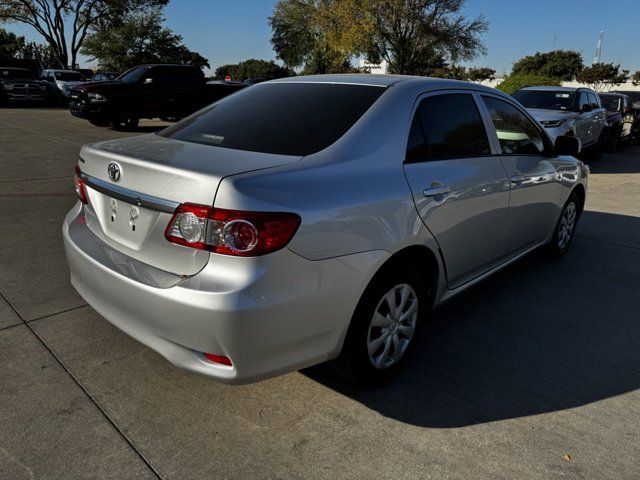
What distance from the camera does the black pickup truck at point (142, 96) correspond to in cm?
1471

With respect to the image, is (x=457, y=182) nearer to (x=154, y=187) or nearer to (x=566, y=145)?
(x=154, y=187)

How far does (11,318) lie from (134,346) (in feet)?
3.12

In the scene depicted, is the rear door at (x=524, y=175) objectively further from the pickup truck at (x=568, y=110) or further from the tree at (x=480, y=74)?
the tree at (x=480, y=74)

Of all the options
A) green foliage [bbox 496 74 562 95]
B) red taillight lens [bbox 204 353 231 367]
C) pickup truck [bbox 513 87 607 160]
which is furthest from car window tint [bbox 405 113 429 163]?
green foliage [bbox 496 74 562 95]

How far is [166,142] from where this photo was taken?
286 cm

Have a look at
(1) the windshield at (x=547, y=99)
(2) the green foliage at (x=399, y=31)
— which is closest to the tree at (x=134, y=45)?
(2) the green foliage at (x=399, y=31)

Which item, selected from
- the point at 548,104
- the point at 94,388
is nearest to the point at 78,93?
the point at 548,104

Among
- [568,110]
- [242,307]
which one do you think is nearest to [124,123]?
[568,110]

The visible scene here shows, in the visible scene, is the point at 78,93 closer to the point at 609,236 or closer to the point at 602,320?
the point at 609,236

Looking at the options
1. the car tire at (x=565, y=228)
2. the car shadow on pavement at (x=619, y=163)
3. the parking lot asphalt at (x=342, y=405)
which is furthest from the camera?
the car shadow on pavement at (x=619, y=163)

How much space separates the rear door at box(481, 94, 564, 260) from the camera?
3842mm

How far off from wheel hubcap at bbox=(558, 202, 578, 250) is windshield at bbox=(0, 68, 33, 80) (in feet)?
78.3

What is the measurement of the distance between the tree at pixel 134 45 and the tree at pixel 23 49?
4.37 m

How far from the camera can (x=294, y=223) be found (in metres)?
2.19
